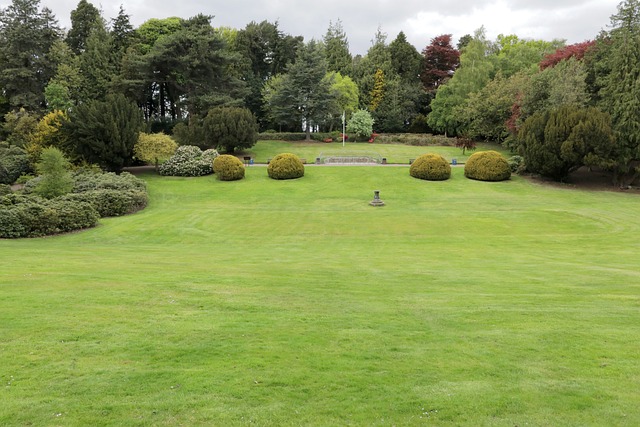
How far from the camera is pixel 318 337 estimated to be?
6027mm

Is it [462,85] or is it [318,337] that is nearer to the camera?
[318,337]

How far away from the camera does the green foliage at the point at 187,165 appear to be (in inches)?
1396

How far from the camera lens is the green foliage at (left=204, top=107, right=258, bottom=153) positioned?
40.3 meters

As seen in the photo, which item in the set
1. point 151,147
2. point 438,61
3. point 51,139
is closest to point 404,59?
point 438,61

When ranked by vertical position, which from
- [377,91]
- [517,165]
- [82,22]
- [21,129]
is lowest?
[517,165]

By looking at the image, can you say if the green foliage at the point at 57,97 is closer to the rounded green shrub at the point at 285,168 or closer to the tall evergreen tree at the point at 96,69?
the tall evergreen tree at the point at 96,69

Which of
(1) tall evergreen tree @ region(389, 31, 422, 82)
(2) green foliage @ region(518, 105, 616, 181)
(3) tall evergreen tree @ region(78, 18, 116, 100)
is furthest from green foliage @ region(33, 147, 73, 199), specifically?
(1) tall evergreen tree @ region(389, 31, 422, 82)

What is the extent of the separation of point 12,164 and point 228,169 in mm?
15862

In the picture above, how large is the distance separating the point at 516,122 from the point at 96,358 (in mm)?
40090

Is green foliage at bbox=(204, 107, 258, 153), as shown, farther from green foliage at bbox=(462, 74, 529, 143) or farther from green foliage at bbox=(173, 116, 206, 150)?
green foliage at bbox=(462, 74, 529, 143)

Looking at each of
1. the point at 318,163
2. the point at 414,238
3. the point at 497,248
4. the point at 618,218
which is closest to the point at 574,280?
the point at 497,248

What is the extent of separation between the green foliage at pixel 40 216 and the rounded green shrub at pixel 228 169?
1333 centimetres

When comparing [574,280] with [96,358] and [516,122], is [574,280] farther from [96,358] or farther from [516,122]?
[516,122]

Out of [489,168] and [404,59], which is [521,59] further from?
[489,168]
